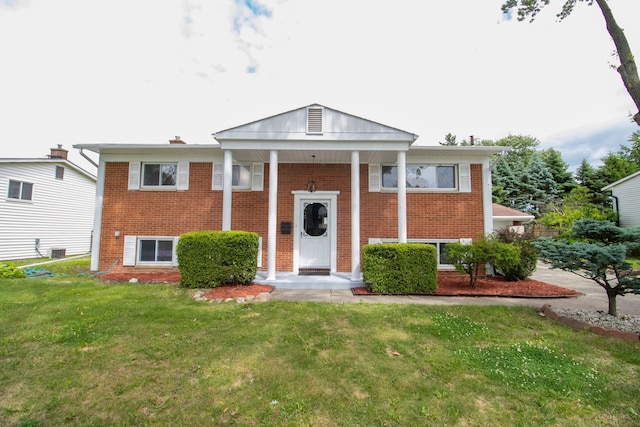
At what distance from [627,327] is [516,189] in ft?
84.3

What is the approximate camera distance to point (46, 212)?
46.1ft

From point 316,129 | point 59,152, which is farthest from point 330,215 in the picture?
point 59,152

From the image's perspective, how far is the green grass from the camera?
2262 mm

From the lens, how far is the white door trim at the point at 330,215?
8.60m

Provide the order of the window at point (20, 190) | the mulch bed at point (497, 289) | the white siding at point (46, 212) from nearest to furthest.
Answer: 1. the mulch bed at point (497, 289)
2. the white siding at point (46, 212)
3. the window at point (20, 190)

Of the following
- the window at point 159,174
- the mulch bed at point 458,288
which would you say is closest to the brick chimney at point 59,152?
the window at point 159,174

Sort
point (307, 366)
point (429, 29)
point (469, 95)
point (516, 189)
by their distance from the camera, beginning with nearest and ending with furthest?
1. point (307, 366)
2. point (429, 29)
3. point (469, 95)
4. point (516, 189)

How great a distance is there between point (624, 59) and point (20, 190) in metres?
21.2

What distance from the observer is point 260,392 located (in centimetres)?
254

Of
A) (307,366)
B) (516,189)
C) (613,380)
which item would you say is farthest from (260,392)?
(516,189)

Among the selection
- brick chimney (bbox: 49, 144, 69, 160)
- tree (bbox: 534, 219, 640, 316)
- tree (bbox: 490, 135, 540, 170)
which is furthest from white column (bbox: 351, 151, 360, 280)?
tree (bbox: 490, 135, 540, 170)

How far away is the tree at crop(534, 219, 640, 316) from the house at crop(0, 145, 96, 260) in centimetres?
1919

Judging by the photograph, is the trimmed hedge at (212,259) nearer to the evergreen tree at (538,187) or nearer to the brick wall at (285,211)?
the brick wall at (285,211)

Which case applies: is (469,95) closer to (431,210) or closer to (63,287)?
(431,210)
